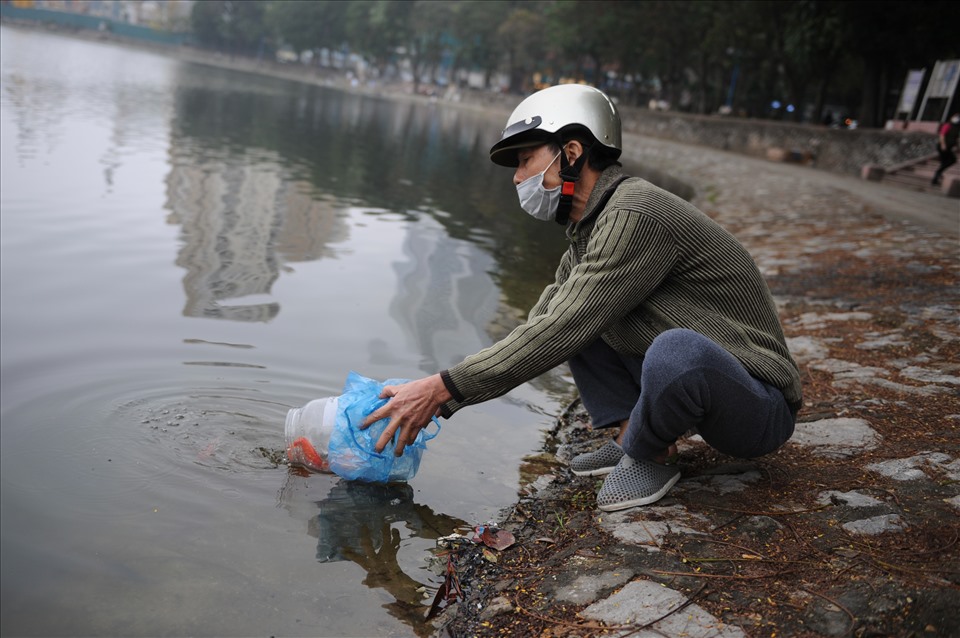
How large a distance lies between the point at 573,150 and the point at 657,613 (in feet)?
5.25

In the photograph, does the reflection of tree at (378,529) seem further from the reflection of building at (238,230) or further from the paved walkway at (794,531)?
the reflection of building at (238,230)

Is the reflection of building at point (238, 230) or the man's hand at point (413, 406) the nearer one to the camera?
the man's hand at point (413, 406)

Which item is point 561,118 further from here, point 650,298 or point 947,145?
point 947,145

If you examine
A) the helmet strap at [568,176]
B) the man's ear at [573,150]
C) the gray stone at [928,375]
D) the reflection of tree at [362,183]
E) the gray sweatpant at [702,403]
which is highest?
the man's ear at [573,150]

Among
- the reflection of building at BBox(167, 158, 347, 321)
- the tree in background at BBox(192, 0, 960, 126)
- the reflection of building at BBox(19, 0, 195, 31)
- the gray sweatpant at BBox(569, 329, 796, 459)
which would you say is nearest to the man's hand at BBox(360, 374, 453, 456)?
the gray sweatpant at BBox(569, 329, 796, 459)

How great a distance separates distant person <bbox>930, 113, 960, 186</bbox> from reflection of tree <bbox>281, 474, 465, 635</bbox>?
64.3ft

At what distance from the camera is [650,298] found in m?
3.01

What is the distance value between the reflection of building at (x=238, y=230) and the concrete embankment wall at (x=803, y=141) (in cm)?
1826

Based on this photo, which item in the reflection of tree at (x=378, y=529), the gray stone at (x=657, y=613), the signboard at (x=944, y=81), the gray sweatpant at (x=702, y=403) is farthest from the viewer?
the signboard at (x=944, y=81)

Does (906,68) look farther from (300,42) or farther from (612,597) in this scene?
(300,42)

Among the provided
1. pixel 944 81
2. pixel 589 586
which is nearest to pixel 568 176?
pixel 589 586

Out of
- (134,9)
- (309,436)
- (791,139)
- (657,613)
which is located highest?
(134,9)

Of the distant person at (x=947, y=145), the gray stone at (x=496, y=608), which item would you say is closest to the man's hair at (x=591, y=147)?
the gray stone at (x=496, y=608)

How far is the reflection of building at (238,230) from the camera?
6.46 meters
